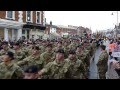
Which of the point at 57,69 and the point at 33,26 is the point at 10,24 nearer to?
the point at 33,26

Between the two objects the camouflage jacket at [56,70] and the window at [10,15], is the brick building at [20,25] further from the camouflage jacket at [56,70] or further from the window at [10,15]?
the camouflage jacket at [56,70]

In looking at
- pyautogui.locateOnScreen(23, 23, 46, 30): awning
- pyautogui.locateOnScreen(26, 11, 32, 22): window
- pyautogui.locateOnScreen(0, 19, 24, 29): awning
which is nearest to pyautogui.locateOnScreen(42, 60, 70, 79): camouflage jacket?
pyautogui.locateOnScreen(0, 19, 24, 29): awning

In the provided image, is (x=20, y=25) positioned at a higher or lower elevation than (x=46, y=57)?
higher

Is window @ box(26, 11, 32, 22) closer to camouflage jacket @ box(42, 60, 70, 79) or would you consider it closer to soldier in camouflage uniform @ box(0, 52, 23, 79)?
camouflage jacket @ box(42, 60, 70, 79)

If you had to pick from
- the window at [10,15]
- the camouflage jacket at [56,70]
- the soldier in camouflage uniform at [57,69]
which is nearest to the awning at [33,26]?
the window at [10,15]

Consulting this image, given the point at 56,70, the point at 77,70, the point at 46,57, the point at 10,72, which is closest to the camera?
the point at 10,72

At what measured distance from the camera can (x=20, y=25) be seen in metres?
36.2

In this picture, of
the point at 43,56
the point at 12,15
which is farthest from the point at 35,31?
the point at 43,56

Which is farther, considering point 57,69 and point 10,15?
point 10,15

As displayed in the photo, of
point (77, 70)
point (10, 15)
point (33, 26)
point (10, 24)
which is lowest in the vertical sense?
point (77, 70)

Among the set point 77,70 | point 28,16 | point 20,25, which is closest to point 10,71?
point 77,70

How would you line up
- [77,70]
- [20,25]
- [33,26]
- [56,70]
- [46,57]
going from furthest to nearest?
[33,26] → [20,25] → [46,57] → [77,70] → [56,70]

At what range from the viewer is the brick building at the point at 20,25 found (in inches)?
1280
